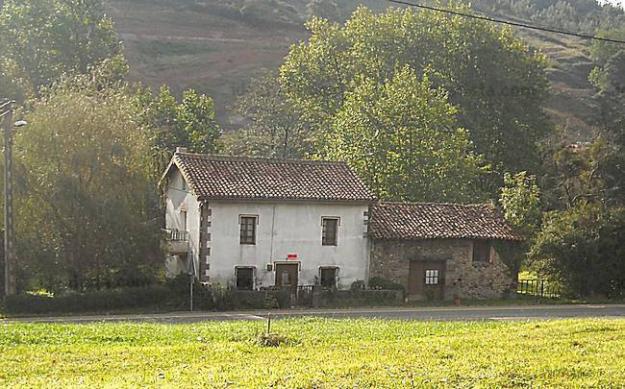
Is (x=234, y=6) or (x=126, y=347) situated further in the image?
(x=234, y=6)

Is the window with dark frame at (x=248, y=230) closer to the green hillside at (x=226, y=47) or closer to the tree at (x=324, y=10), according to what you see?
the green hillside at (x=226, y=47)

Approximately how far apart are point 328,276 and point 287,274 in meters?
1.87

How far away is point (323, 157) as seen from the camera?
52219 mm

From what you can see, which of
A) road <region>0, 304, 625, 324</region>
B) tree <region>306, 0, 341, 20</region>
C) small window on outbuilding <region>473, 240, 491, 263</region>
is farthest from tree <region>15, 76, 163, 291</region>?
tree <region>306, 0, 341, 20</region>

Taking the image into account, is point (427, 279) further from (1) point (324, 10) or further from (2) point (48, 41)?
(1) point (324, 10)

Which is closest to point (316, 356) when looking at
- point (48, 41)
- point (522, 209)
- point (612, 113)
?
point (522, 209)

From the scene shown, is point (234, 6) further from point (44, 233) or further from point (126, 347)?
point (126, 347)

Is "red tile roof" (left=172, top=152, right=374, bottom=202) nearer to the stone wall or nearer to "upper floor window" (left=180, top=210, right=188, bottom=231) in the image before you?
"upper floor window" (left=180, top=210, right=188, bottom=231)

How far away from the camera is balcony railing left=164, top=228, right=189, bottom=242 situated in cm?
3484

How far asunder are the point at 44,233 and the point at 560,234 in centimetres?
2224

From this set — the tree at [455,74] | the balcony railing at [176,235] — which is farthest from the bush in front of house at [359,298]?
the tree at [455,74]

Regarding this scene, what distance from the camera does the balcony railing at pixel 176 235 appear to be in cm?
3484

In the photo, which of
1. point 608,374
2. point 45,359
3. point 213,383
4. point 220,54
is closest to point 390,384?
point 213,383

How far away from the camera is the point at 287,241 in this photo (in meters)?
34.6
